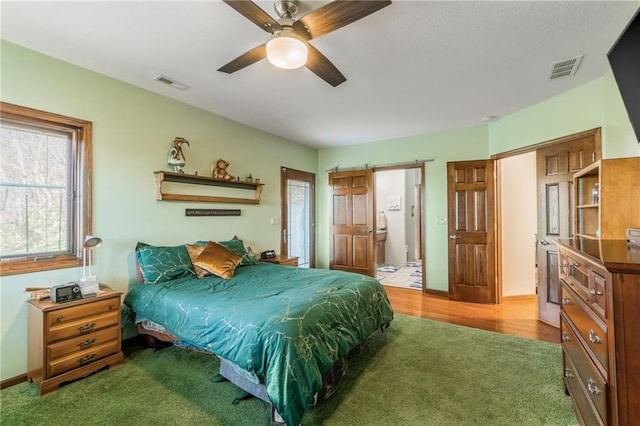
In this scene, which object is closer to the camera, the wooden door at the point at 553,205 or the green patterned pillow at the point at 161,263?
the green patterned pillow at the point at 161,263

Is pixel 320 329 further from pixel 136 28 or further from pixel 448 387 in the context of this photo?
pixel 136 28

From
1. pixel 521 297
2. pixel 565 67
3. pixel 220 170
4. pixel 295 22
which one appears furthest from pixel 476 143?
pixel 220 170

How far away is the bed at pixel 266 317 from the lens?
158 cm

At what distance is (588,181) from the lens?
266 centimetres

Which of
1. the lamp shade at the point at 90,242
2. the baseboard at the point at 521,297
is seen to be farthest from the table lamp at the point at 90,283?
the baseboard at the point at 521,297

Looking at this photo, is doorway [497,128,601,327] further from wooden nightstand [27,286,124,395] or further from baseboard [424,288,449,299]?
wooden nightstand [27,286,124,395]

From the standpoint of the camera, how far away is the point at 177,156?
3219 millimetres

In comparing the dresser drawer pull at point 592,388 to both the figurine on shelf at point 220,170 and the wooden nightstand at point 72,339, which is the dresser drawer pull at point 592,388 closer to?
the wooden nightstand at point 72,339

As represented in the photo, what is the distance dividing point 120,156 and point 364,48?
260cm

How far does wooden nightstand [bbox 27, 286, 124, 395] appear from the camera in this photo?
2033 mm

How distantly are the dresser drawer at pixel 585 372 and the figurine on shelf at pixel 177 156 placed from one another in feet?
12.3

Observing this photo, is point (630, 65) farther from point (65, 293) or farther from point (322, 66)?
point (65, 293)

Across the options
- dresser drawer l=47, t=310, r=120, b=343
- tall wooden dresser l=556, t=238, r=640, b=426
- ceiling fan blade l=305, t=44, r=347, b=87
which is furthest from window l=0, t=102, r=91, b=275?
tall wooden dresser l=556, t=238, r=640, b=426

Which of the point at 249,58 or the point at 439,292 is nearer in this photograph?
the point at 249,58
